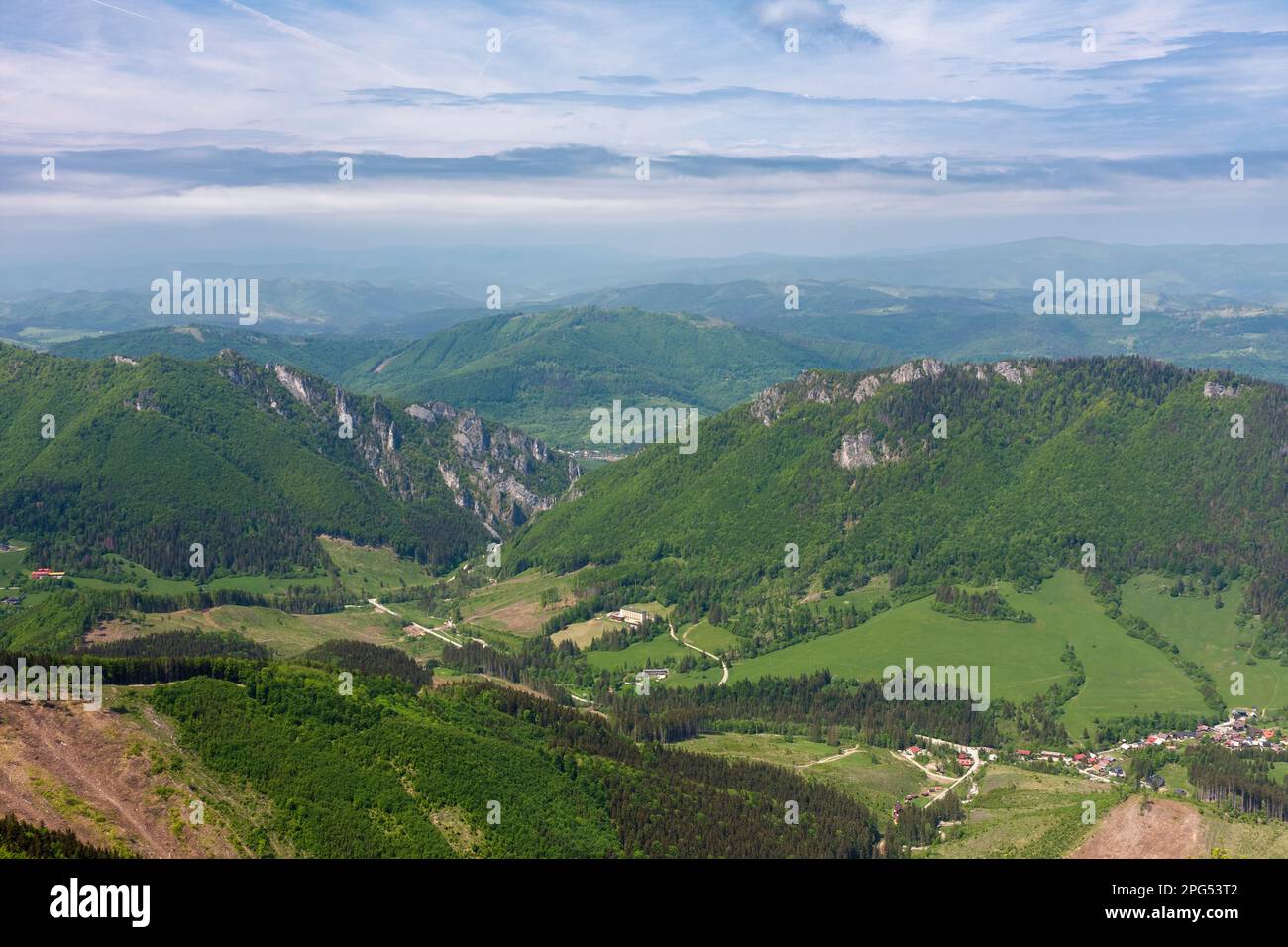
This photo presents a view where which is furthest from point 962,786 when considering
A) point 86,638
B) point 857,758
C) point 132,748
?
point 86,638

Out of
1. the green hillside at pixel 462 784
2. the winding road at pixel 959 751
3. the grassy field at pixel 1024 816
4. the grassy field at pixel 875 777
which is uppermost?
the green hillside at pixel 462 784

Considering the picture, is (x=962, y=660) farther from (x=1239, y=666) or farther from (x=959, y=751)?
(x=1239, y=666)

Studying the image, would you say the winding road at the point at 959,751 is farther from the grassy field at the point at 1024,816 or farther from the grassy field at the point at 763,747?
the grassy field at the point at 763,747

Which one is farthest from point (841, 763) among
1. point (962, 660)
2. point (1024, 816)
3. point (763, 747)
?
point (962, 660)

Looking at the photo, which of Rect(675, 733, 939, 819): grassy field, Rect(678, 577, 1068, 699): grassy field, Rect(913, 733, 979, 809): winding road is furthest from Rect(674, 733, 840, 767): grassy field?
Rect(678, 577, 1068, 699): grassy field

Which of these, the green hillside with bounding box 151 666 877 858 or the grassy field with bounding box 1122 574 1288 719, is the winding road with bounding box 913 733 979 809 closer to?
the green hillside with bounding box 151 666 877 858

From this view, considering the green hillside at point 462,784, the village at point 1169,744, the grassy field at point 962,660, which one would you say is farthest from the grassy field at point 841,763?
the grassy field at point 962,660

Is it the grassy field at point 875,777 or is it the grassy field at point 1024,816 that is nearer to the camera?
the grassy field at point 1024,816

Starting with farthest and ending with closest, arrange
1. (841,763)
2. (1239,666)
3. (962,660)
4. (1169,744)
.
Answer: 1. (962,660)
2. (1239,666)
3. (1169,744)
4. (841,763)
